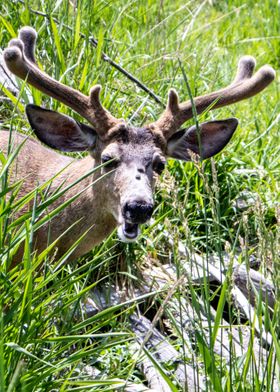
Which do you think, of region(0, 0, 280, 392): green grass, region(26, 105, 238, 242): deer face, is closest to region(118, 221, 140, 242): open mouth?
region(26, 105, 238, 242): deer face

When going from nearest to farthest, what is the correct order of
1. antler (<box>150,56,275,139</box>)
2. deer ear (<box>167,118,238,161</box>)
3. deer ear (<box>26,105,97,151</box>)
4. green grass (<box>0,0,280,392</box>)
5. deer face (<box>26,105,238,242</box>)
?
green grass (<box>0,0,280,392</box>) < deer face (<box>26,105,238,242</box>) < deer ear (<box>26,105,97,151</box>) < antler (<box>150,56,275,139</box>) < deer ear (<box>167,118,238,161</box>)

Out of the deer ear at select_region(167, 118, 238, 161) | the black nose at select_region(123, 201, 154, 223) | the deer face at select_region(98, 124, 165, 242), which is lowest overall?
the black nose at select_region(123, 201, 154, 223)

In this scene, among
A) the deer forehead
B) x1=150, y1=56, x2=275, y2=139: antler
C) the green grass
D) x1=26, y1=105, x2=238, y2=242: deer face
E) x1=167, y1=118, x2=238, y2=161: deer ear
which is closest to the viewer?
the green grass

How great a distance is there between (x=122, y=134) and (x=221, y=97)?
71 centimetres

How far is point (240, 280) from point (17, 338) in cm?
274

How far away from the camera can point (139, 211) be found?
17.0ft

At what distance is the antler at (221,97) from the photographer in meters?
5.83

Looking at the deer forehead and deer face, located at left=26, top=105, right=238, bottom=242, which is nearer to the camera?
deer face, located at left=26, top=105, right=238, bottom=242

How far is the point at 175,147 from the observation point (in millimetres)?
5949

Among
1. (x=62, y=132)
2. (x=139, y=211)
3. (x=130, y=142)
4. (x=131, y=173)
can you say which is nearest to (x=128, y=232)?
(x=139, y=211)

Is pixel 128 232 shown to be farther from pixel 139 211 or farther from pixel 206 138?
pixel 206 138

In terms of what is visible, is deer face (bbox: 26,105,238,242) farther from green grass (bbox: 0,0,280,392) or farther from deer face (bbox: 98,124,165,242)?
green grass (bbox: 0,0,280,392)

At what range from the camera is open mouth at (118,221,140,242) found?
5.29 meters

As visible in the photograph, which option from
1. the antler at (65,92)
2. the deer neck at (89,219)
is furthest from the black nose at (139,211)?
the antler at (65,92)
